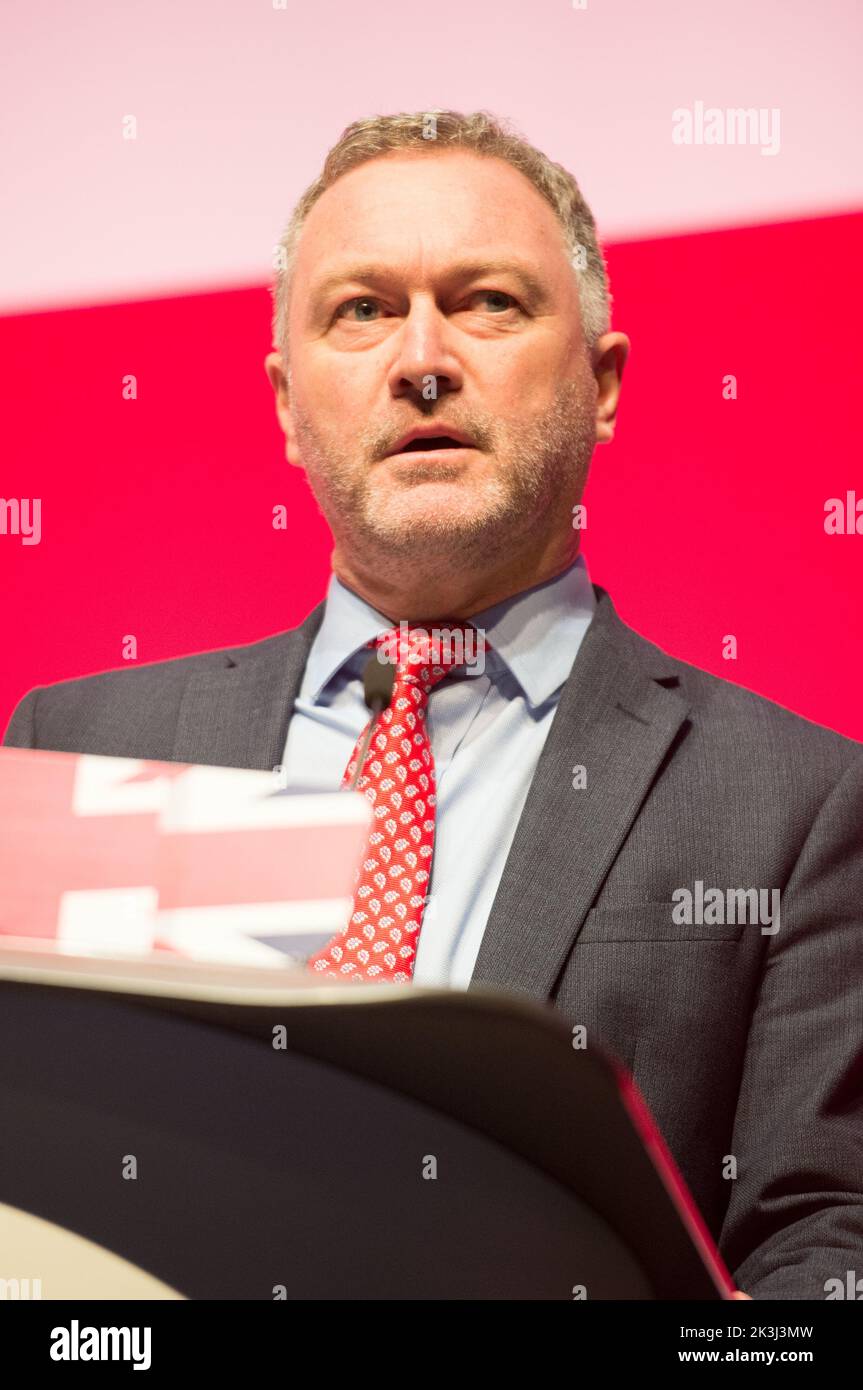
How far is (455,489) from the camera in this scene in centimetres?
176

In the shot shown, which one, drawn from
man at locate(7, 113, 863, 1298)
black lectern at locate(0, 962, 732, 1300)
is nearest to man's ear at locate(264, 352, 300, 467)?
man at locate(7, 113, 863, 1298)

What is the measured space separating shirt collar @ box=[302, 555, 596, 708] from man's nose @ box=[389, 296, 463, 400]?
0.93ft

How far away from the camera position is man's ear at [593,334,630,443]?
1.93 metres

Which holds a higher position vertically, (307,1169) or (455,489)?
(455,489)

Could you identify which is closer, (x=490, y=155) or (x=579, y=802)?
(x=579, y=802)

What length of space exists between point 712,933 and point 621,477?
0.76 m

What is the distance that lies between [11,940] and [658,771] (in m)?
1.03

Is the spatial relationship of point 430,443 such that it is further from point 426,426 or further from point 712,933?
point 712,933

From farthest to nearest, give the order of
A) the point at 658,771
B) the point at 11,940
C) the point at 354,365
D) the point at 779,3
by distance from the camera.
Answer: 1. the point at 779,3
2. the point at 354,365
3. the point at 658,771
4. the point at 11,940

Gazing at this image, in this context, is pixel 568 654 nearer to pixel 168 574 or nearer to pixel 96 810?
pixel 168 574

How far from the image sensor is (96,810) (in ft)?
2.88

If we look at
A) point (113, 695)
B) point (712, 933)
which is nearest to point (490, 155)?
point (113, 695)

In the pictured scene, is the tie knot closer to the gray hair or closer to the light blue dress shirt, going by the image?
the light blue dress shirt

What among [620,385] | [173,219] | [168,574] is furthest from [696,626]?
[173,219]
